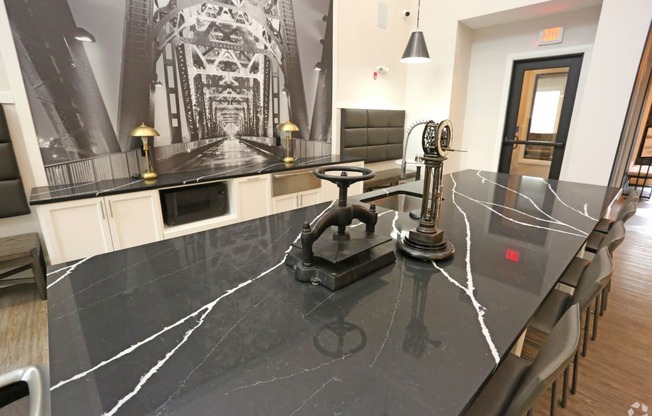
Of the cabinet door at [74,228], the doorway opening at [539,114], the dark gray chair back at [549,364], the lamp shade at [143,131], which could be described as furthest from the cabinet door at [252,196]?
the doorway opening at [539,114]

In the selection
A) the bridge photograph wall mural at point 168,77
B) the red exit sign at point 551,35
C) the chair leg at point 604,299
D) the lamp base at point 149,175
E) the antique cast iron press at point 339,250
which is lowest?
the chair leg at point 604,299

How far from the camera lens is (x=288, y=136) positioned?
12.8ft

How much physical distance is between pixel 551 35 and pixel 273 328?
551 cm

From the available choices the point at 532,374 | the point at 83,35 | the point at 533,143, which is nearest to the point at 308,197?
the point at 83,35

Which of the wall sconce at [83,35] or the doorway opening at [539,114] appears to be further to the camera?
the doorway opening at [539,114]

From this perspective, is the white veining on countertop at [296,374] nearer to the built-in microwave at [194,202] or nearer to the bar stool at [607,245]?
the bar stool at [607,245]

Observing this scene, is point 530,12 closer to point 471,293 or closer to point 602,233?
point 602,233

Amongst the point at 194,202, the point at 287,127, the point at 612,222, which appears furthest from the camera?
the point at 287,127

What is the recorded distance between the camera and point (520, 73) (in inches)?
188

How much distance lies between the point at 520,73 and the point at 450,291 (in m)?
5.10

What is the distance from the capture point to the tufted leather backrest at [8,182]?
7.94 ft

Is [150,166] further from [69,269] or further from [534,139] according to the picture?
[534,139]

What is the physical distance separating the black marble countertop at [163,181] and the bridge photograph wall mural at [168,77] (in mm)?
92

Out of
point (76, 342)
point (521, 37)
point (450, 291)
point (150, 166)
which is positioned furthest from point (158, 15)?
point (521, 37)
